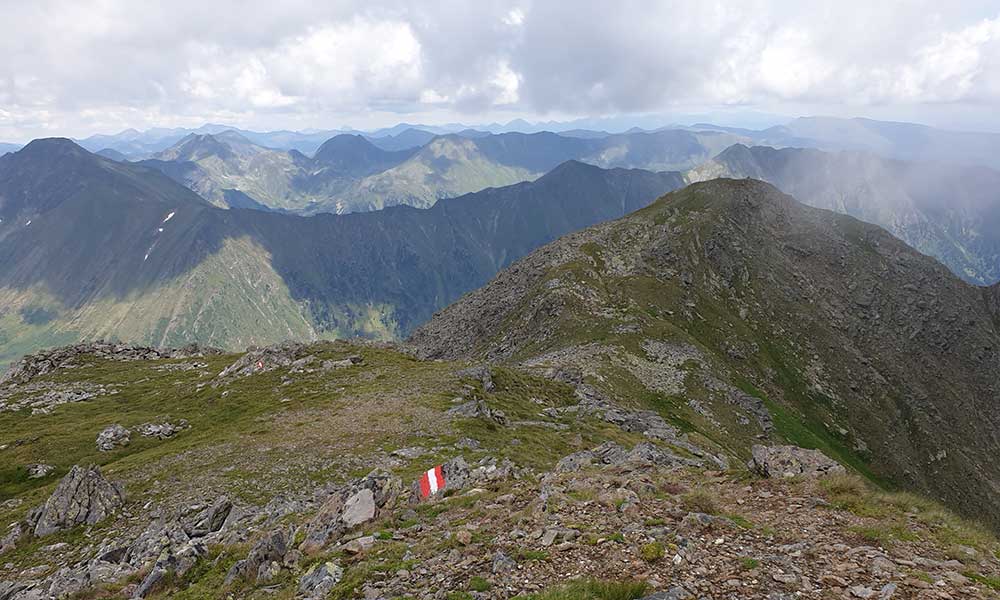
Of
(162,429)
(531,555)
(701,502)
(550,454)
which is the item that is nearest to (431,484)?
(531,555)

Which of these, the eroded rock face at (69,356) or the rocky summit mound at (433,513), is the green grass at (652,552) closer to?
the rocky summit mound at (433,513)

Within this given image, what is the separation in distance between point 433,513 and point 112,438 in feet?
145

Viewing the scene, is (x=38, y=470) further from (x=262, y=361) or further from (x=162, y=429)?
(x=262, y=361)

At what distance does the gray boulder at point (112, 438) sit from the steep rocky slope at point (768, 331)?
194ft

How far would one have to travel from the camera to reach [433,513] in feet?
73.4

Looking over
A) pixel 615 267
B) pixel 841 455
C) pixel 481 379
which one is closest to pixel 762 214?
pixel 615 267

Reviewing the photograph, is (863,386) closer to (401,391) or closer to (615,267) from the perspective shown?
(615,267)

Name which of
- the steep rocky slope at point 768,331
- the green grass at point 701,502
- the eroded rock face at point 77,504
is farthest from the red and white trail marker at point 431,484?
the steep rocky slope at point 768,331

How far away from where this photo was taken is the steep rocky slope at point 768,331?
95.4 m

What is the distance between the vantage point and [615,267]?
14175cm

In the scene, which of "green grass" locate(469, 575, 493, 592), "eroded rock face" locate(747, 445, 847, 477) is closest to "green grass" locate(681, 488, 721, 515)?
"eroded rock face" locate(747, 445, 847, 477)

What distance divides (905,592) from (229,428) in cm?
5156

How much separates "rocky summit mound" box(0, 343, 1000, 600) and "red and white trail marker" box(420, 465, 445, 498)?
0.09 m

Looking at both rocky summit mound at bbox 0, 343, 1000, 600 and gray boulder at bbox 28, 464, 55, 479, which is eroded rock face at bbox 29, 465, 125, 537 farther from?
gray boulder at bbox 28, 464, 55, 479
